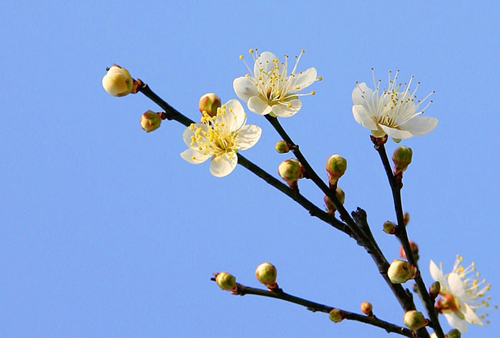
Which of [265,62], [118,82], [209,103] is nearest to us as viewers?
[118,82]

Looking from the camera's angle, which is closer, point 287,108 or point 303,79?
point 287,108

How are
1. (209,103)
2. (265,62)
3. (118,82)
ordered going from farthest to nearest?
(265,62)
(209,103)
(118,82)

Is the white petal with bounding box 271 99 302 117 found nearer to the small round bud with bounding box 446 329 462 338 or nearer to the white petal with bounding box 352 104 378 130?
the white petal with bounding box 352 104 378 130

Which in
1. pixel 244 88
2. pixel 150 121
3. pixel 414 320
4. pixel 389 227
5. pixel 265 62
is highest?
pixel 265 62

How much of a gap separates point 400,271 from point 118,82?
0.58 metres

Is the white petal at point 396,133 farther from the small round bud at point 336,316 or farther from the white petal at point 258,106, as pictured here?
the small round bud at point 336,316

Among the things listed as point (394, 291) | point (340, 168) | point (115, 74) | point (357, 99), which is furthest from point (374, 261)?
point (115, 74)

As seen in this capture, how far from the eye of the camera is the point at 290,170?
1.14 meters

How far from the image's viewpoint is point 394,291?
123 centimetres

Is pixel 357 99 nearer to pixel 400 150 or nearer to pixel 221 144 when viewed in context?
pixel 400 150

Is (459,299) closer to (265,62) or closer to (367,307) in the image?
(367,307)

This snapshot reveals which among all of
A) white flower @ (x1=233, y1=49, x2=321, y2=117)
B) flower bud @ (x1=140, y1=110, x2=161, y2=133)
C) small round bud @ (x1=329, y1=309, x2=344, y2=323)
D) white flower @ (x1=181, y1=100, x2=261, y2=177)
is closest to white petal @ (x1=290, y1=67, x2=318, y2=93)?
white flower @ (x1=233, y1=49, x2=321, y2=117)

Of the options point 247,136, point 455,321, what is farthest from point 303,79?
point 455,321

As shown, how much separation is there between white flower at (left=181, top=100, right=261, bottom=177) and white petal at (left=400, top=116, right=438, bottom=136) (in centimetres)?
30
